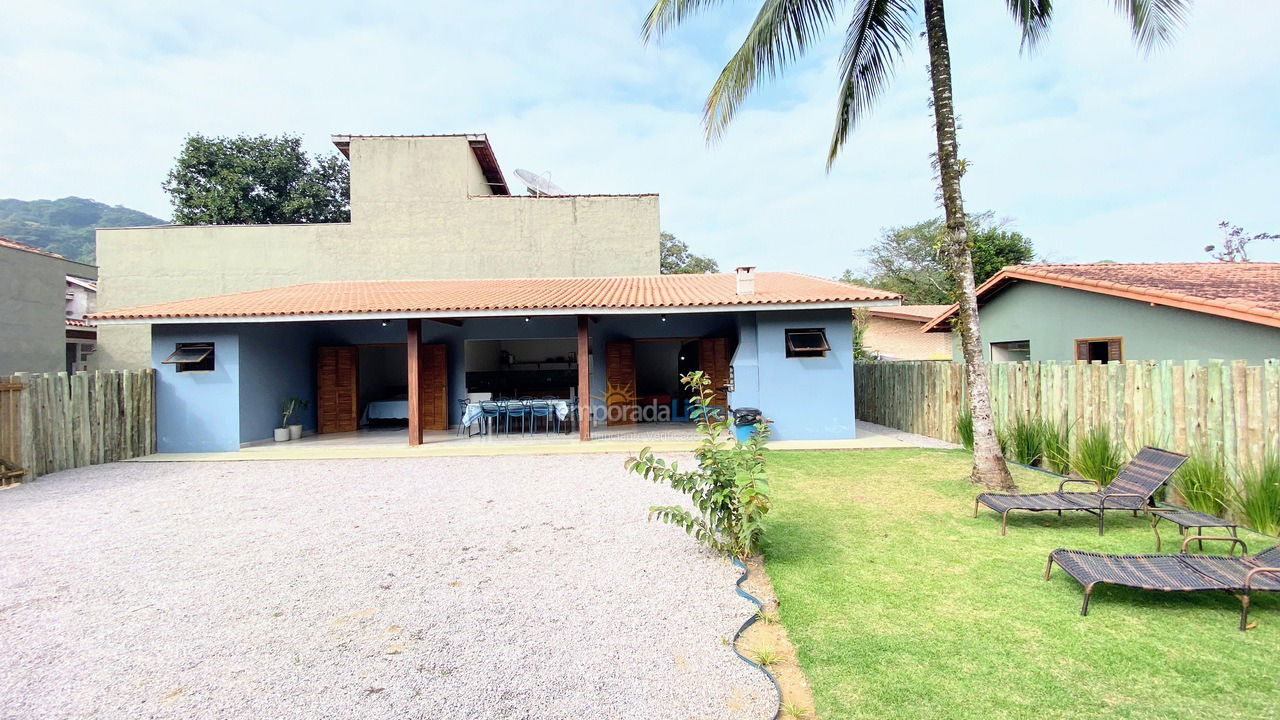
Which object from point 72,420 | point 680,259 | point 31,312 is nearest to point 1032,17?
point 72,420

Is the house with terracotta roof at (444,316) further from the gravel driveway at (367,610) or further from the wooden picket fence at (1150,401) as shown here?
the gravel driveway at (367,610)

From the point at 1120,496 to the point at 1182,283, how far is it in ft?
24.3

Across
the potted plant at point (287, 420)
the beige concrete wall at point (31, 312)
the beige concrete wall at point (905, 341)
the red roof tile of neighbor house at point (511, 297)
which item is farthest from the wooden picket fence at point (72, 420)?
the beige concrete wall at point (905, 341)

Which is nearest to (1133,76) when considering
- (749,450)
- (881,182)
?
(881,182)

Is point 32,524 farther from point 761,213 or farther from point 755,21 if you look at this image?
point 761,213

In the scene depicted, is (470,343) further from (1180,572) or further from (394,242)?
(1180,572)

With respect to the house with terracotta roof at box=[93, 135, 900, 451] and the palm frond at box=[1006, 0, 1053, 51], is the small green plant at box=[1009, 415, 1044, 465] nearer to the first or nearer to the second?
the house with terracotta roof at box=[93, 135, 900, 451]

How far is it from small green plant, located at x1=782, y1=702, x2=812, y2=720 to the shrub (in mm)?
1748

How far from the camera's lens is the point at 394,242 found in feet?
58.4

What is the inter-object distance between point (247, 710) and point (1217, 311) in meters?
11.5

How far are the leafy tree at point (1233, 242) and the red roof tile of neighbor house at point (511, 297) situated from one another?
110 feet

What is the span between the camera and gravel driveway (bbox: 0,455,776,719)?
2869mm

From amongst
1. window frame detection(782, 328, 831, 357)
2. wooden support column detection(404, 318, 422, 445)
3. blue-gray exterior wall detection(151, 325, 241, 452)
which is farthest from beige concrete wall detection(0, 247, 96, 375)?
window frame detection(782, 328, 831, 357)

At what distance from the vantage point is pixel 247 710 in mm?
2781
